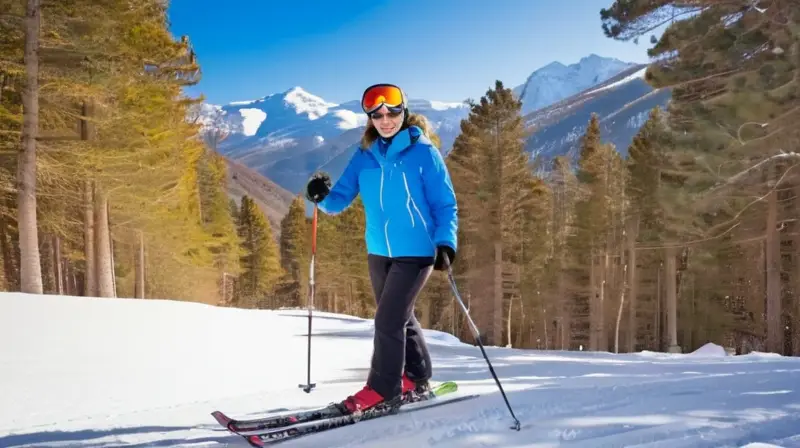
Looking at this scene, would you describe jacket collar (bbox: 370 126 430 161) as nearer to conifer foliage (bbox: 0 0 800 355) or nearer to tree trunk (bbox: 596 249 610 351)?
conifer foliage (bbox: 0 0 800 355)

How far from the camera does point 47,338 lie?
7.06 meters

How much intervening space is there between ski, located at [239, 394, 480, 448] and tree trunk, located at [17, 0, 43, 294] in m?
11.6

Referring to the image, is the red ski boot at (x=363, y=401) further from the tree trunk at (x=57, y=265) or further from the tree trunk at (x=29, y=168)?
the tree trunk at (x=57, y=265)

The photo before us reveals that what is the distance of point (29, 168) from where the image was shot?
1209cm

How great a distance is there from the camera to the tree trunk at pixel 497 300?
23.3m

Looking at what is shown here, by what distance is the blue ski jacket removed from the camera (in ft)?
11.7

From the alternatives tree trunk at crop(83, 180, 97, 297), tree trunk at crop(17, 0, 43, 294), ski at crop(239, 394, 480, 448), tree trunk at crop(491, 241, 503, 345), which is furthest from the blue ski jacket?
tree trunk at crop(491, 241, 503, 345)

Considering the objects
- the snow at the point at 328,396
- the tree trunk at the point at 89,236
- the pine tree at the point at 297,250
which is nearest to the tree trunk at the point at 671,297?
the snow at the point at 328,396

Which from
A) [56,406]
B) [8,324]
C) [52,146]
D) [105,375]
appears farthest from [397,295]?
[52,146]

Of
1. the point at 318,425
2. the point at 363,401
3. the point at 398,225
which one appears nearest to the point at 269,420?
the point at 318,425

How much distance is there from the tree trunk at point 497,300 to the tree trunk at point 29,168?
17081 millimetres

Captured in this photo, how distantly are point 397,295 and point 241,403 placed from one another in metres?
1.61

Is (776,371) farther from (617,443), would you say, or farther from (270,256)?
(270,256)

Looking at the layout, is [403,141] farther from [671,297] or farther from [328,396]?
[671,297]
